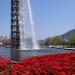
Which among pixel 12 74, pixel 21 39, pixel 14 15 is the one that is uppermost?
pixel 14 15

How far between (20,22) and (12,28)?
13.8ft

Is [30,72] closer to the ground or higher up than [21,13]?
closer to the ground

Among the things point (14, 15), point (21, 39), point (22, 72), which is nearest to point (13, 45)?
point (21, 39)

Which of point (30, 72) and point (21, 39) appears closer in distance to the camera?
point (30, 72)

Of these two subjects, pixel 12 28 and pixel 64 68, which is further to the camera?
pixel 12 28

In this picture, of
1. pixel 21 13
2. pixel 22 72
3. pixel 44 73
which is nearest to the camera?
pixel 44 73

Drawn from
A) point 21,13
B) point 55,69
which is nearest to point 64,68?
point 55,69

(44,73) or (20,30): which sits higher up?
(20,30)

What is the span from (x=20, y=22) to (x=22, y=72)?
91959mm

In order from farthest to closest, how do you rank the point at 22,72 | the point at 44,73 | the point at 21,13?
the point at 21,13 < the point at 22,72 < the point at 44,73

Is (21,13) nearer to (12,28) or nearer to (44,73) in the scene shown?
(12,28)

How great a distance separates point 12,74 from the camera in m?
8.81

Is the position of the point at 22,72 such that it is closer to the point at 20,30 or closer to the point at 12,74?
the point at 12,74

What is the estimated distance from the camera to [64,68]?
9.41 meters
